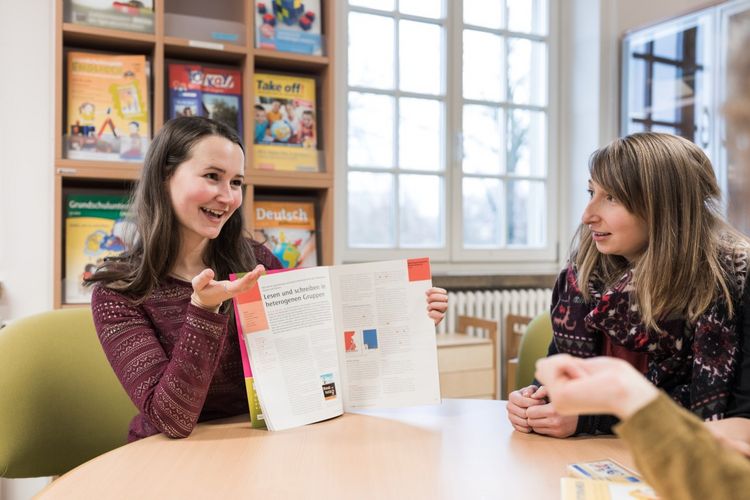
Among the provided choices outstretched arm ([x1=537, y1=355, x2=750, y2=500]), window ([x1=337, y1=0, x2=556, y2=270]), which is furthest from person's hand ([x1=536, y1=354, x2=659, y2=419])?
window ([x1=337, y1=0, x2=556, y2=270])

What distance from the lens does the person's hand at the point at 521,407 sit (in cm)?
118

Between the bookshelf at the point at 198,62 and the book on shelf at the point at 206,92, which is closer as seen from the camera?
the bookshelf at the point at 198,62

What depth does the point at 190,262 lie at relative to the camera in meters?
1.46

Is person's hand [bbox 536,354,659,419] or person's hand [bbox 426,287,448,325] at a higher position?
person's hand [bbox 536,354,659,419]

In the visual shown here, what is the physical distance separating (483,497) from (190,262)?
90cm

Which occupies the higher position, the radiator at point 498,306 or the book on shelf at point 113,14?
the book on shelf at point 113,14

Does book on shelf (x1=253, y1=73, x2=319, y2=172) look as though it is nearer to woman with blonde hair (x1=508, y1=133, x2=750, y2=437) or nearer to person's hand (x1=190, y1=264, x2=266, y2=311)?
person's hand (x1=190, y1=264, x2=266, y2=311)

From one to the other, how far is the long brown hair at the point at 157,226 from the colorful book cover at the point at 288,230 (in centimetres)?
96

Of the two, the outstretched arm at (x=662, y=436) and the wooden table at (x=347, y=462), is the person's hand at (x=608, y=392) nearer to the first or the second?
the outstretched arm at (x=662, y=436)

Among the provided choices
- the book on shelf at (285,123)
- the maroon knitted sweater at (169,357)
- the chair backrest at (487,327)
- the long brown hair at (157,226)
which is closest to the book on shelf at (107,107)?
the book on shelf at (285,123)

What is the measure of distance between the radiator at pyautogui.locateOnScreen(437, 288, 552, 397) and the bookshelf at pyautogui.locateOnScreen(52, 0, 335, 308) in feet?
3.81

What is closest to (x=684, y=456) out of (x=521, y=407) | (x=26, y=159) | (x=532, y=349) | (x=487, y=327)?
(x=521, y=407)

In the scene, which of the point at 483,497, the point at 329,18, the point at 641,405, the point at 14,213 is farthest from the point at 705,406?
the point at 14,213

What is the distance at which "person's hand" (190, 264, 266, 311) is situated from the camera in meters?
1.15
